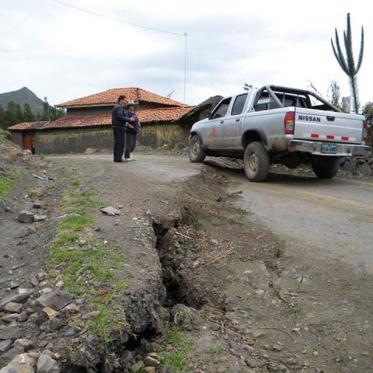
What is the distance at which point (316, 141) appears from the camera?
8.87 metres

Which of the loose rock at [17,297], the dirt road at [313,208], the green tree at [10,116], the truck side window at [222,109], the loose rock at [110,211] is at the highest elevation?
the green tree at [10,116]

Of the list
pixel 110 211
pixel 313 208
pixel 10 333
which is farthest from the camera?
pixel 313 208

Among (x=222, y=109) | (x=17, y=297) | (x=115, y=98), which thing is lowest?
(x=17, y=297)

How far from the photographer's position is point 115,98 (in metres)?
33.3

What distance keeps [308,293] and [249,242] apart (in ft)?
4.52

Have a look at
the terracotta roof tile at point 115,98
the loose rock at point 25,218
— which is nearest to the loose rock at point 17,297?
the loose rock at point 25,218

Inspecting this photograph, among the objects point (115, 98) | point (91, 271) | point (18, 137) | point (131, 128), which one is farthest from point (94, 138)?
point (91, 271)

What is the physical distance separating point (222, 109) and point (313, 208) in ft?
15.7

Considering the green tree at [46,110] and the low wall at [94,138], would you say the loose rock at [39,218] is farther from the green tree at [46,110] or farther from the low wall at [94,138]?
the green tree at [46,110]

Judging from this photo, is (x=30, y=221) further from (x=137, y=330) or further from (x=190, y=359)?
(x=190, y=359)

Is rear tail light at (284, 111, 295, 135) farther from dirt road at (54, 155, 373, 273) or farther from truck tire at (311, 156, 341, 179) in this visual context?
truck tire at (311, 156, 341, 179)

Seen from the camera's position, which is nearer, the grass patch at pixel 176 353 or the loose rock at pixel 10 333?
the loose rock at pixel 10 333

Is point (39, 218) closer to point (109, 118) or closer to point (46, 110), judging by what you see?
point (109, 118)

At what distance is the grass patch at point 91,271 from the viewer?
3377 mm
